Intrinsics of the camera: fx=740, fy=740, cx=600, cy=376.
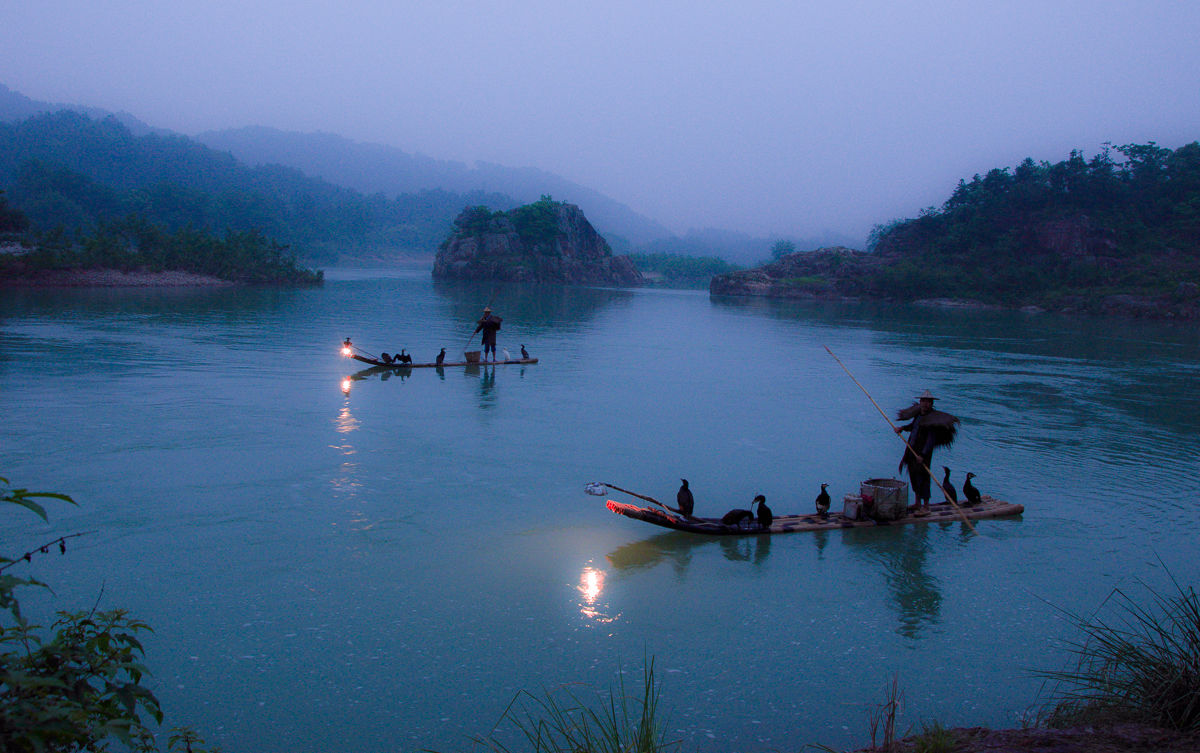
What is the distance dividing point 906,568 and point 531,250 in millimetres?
96026

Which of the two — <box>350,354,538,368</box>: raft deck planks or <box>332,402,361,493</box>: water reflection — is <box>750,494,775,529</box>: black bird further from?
<box>350,354,538,368</box>: raft deck planks

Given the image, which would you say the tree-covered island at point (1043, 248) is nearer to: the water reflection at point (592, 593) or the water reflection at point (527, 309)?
the water reflection at point (527, 309)

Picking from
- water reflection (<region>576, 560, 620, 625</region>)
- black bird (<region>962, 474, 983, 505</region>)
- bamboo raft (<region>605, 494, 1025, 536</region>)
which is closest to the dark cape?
bamboo raft (<region>605, 494, 1025, 536</region>)

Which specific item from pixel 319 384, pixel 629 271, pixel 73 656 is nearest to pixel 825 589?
pixel 73 656

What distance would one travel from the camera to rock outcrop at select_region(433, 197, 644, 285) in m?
94.9

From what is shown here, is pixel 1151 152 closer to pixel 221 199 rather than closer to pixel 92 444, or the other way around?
pixel 92 444

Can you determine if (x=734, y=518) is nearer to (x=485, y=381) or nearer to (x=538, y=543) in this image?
(x=538, y=543)

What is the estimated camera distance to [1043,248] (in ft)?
244

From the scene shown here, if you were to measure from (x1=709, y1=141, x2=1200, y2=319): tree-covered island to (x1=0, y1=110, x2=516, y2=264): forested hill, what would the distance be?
62.0 m

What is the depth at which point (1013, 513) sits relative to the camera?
10.8m

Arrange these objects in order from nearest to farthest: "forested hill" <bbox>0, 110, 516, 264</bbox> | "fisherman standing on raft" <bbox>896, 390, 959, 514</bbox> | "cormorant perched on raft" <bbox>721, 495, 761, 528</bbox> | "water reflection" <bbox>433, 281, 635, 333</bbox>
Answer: "cormorant perched on raft" <bbox>721, 495, 761, 528</bbox>, "fisherman standing on raft" <bbox>896, 390, 959, 514</bbox>, "water reflection" <bbox>433, 281, 635, 333</bbox>, "forested hill" <bbox>0, 110, 516, 264</bbox>

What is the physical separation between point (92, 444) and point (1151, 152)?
3650 inches

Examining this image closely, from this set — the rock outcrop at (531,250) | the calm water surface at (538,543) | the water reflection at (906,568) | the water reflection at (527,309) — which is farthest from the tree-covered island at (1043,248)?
the water reflection at (906,568)

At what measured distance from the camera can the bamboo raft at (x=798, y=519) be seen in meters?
9.11
